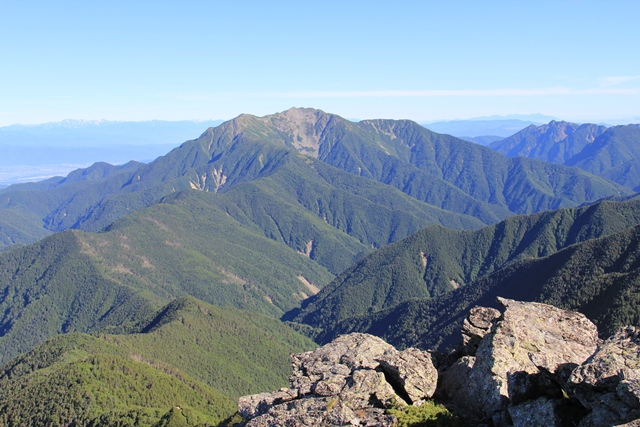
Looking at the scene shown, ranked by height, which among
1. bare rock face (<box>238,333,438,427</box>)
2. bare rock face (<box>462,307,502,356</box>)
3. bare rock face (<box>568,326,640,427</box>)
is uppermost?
bare rock face (<box>568,326,640,427</box>)

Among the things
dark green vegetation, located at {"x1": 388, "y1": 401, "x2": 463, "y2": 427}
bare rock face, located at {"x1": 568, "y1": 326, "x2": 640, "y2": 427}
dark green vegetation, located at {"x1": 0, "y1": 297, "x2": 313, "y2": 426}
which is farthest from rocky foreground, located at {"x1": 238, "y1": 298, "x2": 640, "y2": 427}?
dark green vegetation, located at {"x1": 0, "y1": 297, "x2": 313, "y2": 426}

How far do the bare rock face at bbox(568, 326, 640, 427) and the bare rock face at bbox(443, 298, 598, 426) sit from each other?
9.89ft

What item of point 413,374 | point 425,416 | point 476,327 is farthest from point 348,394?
point 476,327

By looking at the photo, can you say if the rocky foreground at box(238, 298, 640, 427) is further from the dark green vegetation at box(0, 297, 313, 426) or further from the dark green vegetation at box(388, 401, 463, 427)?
the dark green vegetation at box(0, 297, 313, 426)

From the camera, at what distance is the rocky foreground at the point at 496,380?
23.6 m

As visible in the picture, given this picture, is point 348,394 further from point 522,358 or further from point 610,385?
point 610,385

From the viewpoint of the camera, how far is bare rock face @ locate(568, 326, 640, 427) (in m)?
22.3

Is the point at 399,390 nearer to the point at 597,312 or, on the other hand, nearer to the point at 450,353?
the point at 450,353

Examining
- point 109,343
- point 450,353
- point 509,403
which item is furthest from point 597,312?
point 109,343

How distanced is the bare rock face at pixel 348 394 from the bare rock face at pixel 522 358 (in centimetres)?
269

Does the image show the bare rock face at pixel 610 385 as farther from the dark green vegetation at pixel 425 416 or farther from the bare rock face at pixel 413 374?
the bare rock face at pixel 413 374

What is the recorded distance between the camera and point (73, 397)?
119625 mm

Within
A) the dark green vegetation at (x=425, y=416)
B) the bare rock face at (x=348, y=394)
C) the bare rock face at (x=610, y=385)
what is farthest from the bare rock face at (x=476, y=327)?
the bare rock face at (x=610, y=385)

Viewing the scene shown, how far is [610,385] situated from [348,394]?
50.0 ft
